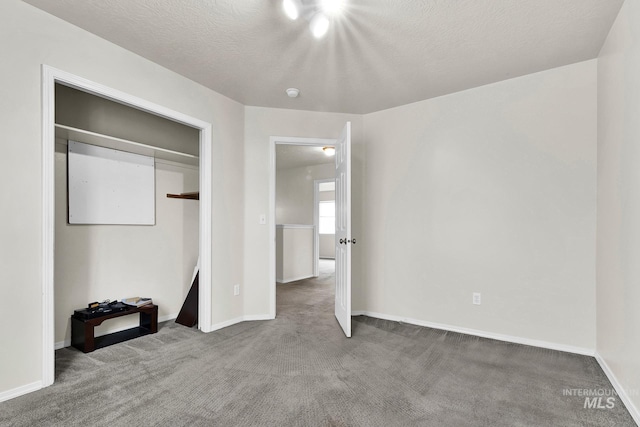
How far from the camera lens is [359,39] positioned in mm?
2307

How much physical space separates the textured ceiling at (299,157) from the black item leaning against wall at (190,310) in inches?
112

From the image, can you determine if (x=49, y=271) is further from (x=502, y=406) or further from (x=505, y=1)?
(x=505, y=1)

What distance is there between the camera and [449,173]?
3.25 m

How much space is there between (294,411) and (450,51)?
2740 mm

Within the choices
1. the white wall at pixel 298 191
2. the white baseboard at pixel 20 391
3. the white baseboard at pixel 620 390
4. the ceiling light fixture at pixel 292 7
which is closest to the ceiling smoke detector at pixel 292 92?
the ceiling light fixture at pixel 292 7

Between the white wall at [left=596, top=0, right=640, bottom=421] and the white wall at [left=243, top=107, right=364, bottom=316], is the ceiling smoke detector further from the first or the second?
the white wall at [left=596, top=0, right=640, bottom=421]

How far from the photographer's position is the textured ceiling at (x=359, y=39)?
6.47 feet

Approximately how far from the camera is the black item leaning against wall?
331 cm

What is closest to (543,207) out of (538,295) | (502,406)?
(538,295)

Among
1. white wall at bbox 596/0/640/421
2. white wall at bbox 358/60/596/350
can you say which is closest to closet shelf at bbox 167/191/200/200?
white wall at bbox 358/60/596/350

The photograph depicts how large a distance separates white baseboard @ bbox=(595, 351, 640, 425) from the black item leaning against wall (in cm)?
342

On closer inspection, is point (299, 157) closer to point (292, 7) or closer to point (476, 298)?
point (476, 298)

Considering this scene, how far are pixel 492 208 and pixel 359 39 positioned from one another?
1.95 meters

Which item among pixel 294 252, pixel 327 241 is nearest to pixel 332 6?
pixel 294 252
